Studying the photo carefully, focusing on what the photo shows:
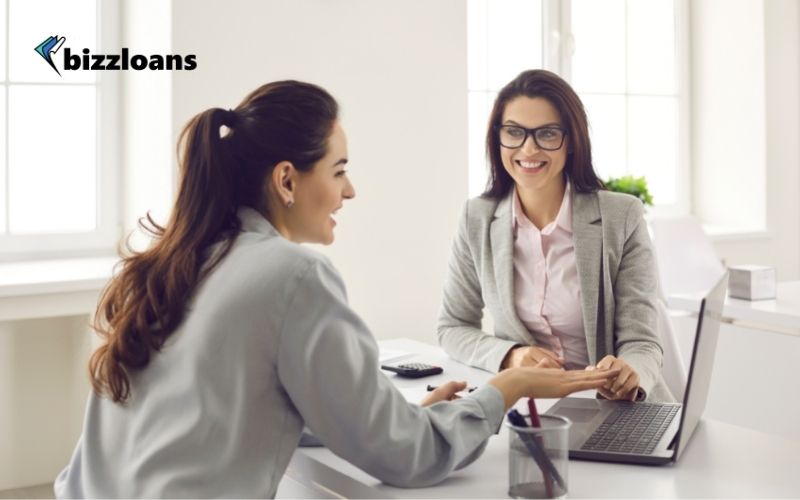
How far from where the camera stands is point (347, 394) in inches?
53.6

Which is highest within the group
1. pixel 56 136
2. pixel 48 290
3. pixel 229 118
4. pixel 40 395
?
pixel 56 136

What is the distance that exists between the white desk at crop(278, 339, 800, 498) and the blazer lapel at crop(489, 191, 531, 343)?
64 centimetres

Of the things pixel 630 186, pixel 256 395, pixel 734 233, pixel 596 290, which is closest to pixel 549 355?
pixel 596 290

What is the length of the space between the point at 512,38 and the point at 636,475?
3489 mm

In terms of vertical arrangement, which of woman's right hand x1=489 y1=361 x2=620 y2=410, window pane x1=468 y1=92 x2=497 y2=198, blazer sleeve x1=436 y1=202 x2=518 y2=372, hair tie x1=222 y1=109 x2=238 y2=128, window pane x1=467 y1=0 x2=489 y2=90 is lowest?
woman's right hand x1=489 y1=361 x2=620 y2=410

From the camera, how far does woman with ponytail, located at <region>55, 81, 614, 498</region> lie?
4.43 feet

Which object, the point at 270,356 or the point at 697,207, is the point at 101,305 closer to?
the point at 270,356

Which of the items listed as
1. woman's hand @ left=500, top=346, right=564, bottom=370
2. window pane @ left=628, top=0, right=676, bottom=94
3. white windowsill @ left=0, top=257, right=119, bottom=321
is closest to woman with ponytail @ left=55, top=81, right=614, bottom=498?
woman's hand @ left=500, top=346, right=564, bottom=370

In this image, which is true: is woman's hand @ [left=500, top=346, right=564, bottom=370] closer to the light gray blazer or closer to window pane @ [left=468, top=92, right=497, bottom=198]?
the light gray blazer

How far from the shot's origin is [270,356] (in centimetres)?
137

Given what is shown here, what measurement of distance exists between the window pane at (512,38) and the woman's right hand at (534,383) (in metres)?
3.13

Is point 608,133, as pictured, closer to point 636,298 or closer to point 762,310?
point 762,310

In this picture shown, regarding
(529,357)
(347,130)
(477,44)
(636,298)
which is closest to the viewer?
(529,357)

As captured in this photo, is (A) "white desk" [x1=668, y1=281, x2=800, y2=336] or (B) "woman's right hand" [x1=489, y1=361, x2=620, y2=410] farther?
(A) "white desk" [x1=668, y1=281, x2=800, y2=336]
